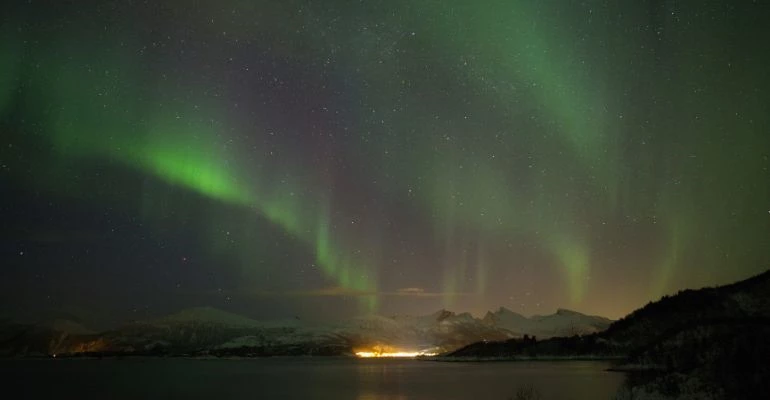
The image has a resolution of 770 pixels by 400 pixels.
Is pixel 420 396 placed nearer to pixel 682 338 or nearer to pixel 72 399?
pixel 72 399

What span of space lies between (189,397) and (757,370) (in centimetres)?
Answer: 6627

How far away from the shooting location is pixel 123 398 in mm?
86250

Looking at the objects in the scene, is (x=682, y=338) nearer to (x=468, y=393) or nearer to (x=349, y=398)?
(x=468, y=393)

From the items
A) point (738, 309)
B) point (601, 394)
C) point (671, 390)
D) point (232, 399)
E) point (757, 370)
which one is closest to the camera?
point (757, 370)

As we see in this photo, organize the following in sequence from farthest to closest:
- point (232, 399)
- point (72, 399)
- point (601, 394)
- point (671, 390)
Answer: point (72, 399) < point (232, 399) < point (601, 394) < point (671, 390)

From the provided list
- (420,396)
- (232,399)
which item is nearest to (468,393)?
(420,396)

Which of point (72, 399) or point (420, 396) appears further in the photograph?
point (72, 399)

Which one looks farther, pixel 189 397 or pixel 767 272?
pixel 767 272

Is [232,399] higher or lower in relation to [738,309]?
lower

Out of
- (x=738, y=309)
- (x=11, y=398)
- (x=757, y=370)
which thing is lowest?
(x=11, y=398)

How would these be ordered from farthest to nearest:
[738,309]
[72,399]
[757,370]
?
[738,309], [72,399], [757,370]

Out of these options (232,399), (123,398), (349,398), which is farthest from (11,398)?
(349,398)

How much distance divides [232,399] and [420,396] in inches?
956

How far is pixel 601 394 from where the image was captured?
7138 centimetres
